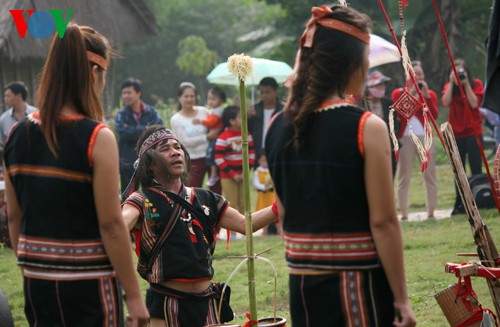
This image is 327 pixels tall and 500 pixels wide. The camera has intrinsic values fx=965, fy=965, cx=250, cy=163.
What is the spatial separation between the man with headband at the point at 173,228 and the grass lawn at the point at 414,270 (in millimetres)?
743

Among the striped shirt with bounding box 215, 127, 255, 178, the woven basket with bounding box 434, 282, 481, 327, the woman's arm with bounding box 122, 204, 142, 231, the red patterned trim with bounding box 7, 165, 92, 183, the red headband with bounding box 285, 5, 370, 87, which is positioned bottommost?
the woven basket with bounding box 434, 282, 481, 327

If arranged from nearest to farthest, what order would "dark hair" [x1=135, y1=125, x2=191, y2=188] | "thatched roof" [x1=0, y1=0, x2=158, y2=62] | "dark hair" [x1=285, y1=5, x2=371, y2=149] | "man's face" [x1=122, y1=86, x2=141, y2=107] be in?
1. "dark hair" [x1=285, y1=5, x2=371, y2=149]
2. "dark hair" [x1=135, y1=125, x2=191, y2=188]
3. "man's face" [x1=122, y1=86, x2=141, y2=107]
4. "thatched roof" [x1=0, y1=0, x2=158, y2=62]

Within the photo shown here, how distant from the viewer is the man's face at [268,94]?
1209 cm

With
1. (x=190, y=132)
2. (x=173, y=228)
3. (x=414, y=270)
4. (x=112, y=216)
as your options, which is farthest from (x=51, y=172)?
(x=190, y=132)

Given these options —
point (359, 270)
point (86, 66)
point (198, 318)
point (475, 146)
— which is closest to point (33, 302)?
point (86, 66)

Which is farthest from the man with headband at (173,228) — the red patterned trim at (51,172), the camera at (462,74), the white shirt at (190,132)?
the camera at (462,74)

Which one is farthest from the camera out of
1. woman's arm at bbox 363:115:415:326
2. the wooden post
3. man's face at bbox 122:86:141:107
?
man's face at bbox 122:86:141:107

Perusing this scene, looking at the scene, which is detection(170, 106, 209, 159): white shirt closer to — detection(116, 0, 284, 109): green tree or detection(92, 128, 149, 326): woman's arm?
detection(92, 128, 149, 326): woman's arm

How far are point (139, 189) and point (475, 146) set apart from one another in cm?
780

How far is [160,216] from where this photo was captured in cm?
520

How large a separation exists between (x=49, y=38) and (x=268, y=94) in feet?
25.3

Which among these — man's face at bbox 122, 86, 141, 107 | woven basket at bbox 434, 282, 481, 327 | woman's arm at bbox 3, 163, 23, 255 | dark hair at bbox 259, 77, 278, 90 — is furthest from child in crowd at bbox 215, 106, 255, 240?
woman's arm at bbox 3, 163, 23, 255

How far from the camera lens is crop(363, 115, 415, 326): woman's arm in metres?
3.43

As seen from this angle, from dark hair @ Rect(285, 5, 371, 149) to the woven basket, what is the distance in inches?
59.7
